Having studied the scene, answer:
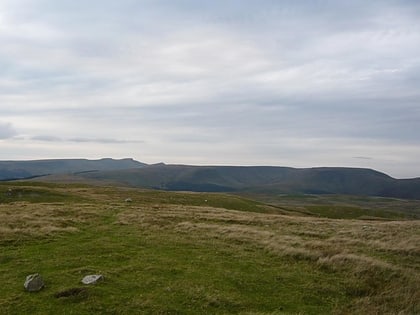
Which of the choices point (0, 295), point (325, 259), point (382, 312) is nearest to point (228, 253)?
point (325, 259)

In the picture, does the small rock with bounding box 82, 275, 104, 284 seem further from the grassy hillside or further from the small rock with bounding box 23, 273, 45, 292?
the small rock with bounding box 23, 273, 45, 292

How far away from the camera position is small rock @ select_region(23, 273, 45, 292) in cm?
1815

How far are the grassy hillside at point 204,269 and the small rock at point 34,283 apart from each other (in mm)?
312

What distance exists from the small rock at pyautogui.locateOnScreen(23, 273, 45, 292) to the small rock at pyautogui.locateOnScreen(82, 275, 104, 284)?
5.86 ft

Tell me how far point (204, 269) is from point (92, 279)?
585cm

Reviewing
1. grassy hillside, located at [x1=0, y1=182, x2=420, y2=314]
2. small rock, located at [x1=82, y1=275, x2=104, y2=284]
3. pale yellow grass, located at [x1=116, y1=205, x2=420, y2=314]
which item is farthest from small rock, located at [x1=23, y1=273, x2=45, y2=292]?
pale yellow grass, located at [x1=116, y1=205, x2=420, y2=314]

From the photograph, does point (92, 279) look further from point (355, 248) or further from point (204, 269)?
point (355, 248)

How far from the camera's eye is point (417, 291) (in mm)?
→ 18984

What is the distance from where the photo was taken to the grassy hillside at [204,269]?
17234mm

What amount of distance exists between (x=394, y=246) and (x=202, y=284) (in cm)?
1477

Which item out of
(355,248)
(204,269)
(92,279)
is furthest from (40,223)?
(355,248)

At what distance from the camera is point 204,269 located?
72.4 ft

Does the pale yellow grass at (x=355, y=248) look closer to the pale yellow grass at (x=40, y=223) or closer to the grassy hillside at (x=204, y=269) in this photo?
the grassy hillside at (x=204, y=269)

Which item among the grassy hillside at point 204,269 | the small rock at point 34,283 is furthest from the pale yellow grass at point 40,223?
the small rock at point 34,283
